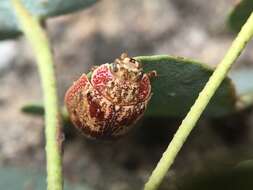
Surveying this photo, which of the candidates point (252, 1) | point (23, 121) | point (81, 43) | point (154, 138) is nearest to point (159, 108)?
point (252, 1)

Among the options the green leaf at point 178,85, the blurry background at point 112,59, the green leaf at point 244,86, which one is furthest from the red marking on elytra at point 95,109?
the blurry background at point 112,59

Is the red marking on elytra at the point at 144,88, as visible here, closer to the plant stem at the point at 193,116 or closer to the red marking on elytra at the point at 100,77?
the red marking on elytra at the point at 100,77

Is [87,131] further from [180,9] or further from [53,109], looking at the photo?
[180,9]

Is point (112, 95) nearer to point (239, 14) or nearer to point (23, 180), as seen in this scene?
point (239, 14)

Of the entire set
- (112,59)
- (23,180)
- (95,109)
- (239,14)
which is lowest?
(23,180)

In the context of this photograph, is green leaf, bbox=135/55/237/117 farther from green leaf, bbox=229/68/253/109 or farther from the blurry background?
the blurry background

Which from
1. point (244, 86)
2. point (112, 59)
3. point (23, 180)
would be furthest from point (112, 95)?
point (112, 59)

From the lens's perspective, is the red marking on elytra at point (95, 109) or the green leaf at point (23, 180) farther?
the green leaf at point (23, 180)
